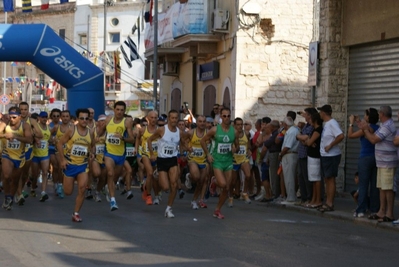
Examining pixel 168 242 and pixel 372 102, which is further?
pixel 372 102

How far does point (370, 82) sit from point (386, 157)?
5388mm

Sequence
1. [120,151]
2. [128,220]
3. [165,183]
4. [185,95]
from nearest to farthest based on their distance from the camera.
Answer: [128,220] < [165,183] < [120,151] < [185,95]

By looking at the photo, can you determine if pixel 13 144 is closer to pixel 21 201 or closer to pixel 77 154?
pixel 21 201

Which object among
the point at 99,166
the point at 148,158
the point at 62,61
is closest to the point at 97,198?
the point at 99,166

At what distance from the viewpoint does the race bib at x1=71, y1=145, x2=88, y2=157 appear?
14914 millimetres

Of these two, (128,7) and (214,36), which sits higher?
(128,7)

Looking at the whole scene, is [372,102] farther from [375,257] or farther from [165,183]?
[375,257]

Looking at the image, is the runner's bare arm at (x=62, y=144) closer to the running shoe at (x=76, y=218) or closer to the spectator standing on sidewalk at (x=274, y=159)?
the running shoe at (x=76, y=218)

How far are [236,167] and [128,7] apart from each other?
177ft

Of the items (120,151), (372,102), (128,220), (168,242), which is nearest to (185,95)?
(372,102)

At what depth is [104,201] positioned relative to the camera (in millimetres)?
18812

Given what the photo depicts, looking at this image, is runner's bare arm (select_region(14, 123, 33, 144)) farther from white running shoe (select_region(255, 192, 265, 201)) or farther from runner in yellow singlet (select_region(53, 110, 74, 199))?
white running shoe (select_region(255, 192, 265, 201))

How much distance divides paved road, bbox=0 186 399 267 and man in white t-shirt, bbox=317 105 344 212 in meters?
0.60

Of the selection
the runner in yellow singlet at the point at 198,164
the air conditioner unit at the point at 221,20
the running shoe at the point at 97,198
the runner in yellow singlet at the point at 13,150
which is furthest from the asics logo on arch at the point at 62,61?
the runner in yellow singlet at the point at 198,164
